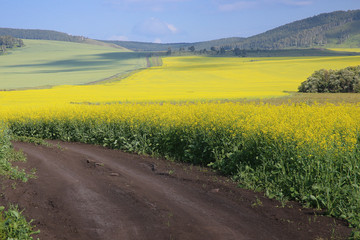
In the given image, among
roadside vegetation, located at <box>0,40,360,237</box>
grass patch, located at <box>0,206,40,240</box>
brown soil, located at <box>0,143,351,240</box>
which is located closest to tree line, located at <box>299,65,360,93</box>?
roadside vegetation, located at <box>0,40,360,237</box>

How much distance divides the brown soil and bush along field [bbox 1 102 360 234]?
564 mm

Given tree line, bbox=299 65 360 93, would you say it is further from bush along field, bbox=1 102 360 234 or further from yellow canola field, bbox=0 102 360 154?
bush along field, bbox=1 102 360 234

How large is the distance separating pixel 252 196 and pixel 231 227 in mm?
2202

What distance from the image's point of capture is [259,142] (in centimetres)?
1173

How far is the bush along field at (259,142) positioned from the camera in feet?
29.1

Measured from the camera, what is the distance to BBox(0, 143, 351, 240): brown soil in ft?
23.4

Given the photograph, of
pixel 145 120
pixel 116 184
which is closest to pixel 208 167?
pixel 116 184

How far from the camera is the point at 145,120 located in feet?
57.7

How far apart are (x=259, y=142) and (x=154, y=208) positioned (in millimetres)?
4573

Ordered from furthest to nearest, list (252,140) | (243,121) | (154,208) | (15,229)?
(243,121) → (252,140) → (154,208) → (15,229)

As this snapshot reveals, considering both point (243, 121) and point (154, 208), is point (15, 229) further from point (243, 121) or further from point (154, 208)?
point (243, 121)

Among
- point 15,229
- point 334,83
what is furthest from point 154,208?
point 334,83

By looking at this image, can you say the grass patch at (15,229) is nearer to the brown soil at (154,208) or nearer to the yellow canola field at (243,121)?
the brown soil at (154,208)

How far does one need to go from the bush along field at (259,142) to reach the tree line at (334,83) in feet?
132
